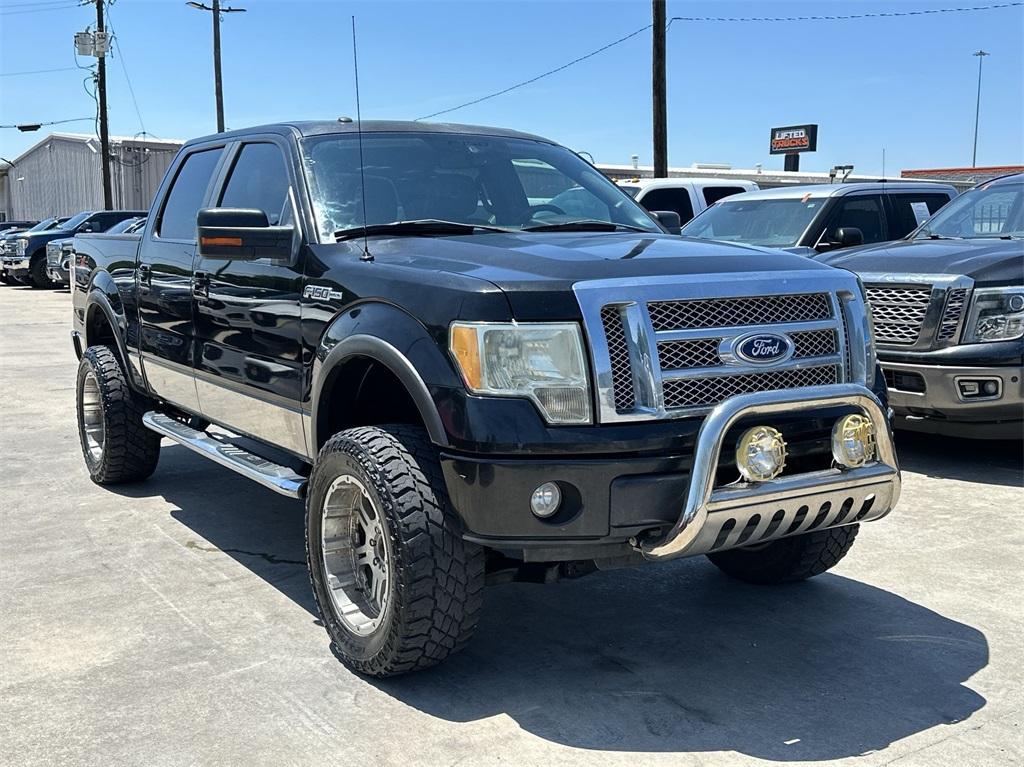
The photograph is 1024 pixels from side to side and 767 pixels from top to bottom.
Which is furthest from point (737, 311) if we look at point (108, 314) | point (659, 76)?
point (659, 76)

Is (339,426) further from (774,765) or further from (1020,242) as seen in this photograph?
(1020,242)

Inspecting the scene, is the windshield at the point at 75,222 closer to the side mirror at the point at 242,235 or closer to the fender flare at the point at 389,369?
the side mirror at the point at 242,235

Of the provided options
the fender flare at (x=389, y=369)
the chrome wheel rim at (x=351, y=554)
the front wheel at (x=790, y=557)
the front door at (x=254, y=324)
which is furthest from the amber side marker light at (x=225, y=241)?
the front wheel at (x=790, y=557)

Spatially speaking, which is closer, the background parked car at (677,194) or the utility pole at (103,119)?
the background parked car at (677,194)

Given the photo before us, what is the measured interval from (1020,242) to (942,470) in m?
1.62

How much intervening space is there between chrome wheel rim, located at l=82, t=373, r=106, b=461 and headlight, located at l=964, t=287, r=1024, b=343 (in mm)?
5304

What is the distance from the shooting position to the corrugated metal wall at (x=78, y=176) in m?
41.0

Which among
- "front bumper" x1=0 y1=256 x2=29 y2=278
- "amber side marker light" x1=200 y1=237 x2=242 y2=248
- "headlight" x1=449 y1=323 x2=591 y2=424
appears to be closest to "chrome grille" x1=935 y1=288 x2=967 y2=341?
"headlight" x1=449 y1=323 x2=591 y2=424

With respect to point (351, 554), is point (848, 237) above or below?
above

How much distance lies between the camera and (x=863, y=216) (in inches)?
384

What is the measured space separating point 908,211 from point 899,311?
389 cm

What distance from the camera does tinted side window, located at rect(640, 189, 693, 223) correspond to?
14.2m

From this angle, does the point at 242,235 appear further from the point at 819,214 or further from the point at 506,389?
the point at 819,214

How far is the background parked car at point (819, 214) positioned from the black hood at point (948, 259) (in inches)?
51.5
